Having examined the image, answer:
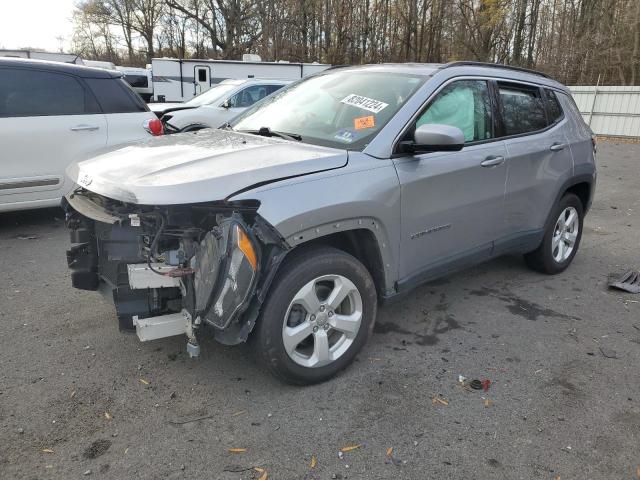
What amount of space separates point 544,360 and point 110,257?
273 cm

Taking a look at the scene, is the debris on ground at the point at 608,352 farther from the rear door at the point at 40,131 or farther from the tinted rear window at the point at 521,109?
the rear door at the point at 40,131

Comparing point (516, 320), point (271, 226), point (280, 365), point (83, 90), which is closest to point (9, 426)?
point (280, 365)

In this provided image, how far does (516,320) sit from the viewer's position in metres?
3.93

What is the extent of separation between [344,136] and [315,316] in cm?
115

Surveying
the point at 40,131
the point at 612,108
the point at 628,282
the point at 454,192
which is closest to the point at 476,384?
the point at 454,192

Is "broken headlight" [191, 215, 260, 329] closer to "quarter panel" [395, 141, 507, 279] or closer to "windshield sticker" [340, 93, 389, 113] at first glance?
"quarter panel" [395, 141, 507, 279]

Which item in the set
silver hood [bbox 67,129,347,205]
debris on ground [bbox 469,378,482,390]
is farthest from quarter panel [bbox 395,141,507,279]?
debris on ground [bbox 469,378,482,390]

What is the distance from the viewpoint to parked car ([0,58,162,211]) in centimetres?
535

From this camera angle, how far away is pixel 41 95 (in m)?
5.57

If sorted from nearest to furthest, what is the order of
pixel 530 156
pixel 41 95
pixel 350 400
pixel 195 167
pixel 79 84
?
pixel 195 167 < pixel 350 400 < pixel 530 156 < pixel 41 95 < pixel 79 84

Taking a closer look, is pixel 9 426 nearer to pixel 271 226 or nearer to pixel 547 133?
pixel 271 226

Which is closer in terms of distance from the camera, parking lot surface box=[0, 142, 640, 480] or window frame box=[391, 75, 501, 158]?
parking lot surface box=[0, 142, 640, 480]

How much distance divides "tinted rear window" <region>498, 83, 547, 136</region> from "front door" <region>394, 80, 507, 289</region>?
9.3 inches

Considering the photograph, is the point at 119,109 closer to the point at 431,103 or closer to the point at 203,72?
the point at 431,103
